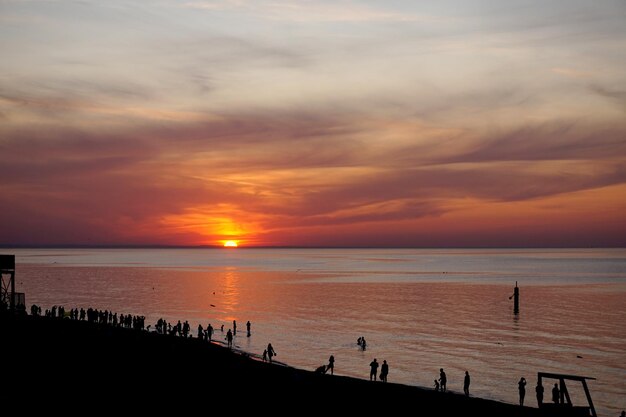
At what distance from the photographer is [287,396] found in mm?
35438

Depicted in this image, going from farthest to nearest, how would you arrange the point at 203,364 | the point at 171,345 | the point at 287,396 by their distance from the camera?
the point at 171,345
the point at 203,364
the point at 287,396

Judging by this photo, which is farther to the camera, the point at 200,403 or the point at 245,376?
the point at 245,376

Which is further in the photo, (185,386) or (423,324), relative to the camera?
(423,324)

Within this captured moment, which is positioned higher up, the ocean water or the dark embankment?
the dark embankment

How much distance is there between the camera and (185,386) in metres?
37.0

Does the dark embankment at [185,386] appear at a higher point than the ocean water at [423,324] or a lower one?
higher

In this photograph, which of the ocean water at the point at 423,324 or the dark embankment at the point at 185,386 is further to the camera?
the ocean water at the point at 423,324

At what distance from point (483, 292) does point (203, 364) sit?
101 m

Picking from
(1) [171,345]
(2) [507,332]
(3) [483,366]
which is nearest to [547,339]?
(2) [507,332]

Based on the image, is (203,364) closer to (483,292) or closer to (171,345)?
(171,345)

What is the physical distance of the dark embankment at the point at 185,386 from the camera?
107ft

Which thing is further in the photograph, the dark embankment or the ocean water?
the ocean water

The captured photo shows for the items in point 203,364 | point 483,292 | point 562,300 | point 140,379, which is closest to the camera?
point 140,379

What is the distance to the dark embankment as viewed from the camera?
107 feet
